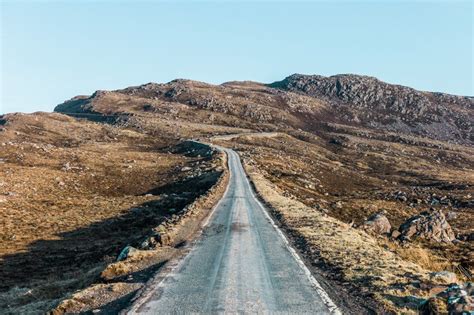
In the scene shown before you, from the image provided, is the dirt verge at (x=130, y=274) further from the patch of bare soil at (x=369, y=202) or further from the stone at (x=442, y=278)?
the stone at (x=442, y=278)

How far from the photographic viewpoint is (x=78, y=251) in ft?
94.1

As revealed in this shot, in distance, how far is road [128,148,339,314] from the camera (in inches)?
488

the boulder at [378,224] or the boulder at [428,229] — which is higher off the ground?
the boulder at [378,224]

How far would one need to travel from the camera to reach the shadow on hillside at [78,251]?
22.7 meters

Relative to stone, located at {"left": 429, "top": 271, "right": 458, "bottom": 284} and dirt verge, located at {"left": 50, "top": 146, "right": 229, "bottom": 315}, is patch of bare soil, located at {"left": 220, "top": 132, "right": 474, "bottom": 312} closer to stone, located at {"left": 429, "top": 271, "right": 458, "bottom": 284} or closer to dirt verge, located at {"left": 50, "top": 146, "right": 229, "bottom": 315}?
stone, located at {"left": 429, "top": 271, "right": 458, "bottom": 284}

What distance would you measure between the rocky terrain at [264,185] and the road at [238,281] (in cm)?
156

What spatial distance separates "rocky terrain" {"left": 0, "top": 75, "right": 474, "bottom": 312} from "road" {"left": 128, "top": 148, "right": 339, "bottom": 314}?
1559 mm

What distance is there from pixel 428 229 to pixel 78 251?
31.3 metres

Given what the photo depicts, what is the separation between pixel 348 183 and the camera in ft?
283

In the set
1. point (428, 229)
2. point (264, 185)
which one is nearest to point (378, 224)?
point (428, 229)

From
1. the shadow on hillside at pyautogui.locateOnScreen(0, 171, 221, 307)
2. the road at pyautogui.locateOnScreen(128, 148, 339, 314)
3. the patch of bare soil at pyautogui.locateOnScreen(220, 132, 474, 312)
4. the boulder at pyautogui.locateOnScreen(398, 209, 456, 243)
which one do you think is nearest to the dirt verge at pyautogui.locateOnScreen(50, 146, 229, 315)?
the road at pyautogui.locateOnScreen(128, 148, 339, 314)

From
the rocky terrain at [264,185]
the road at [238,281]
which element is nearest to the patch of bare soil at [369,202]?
the rocky terrain at [264,185]

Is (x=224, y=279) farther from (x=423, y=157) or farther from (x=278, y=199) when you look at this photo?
(x=423, y=157)

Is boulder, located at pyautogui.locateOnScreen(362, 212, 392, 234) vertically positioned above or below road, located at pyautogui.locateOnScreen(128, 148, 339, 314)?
below
